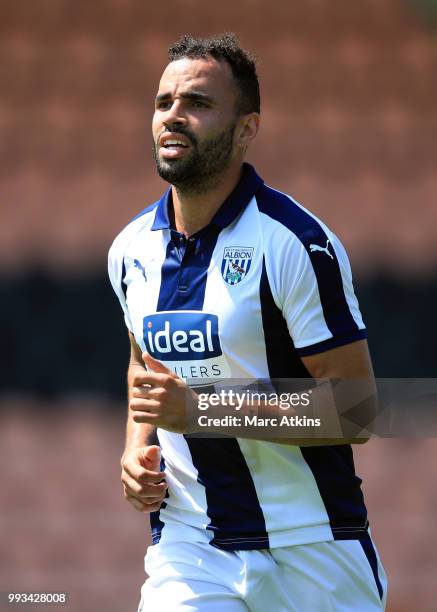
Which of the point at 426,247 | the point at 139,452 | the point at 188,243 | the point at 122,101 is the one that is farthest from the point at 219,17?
the point at 139,452

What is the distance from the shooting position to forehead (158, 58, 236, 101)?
3.39 meters

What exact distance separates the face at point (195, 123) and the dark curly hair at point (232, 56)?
0.07 ft

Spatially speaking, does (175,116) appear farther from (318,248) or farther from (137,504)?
(137,504)

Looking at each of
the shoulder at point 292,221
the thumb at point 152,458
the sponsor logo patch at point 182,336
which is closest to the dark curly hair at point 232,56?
the shoulder at point 292,221

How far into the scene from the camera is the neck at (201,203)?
3416 mm

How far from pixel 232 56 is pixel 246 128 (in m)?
0.21

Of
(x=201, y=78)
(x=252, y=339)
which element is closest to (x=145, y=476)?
(x=252, y=339)

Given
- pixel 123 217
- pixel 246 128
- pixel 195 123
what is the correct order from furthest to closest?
pixel 123 217
pixel 246 128
pixel 195 123

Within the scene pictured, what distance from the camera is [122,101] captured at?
5516mm

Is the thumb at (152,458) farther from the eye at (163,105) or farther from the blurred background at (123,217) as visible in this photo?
the blurred background at (123,217)

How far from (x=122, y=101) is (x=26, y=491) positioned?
1.87 metres

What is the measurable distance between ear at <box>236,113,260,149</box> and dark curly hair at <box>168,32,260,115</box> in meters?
0.02

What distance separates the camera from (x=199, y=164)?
3.36 metres

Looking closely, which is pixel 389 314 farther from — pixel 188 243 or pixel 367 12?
pixel 188 243
